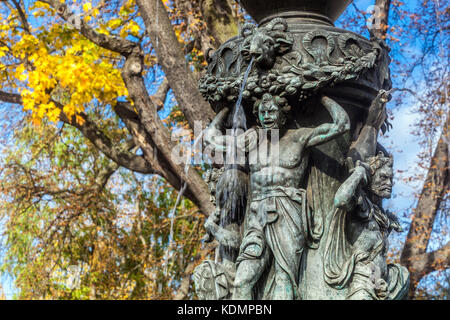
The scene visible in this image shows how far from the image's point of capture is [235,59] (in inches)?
188

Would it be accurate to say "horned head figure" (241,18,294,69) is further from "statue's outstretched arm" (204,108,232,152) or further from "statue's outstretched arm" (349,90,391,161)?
"statue's outstretched arm" (349,90,391,161)

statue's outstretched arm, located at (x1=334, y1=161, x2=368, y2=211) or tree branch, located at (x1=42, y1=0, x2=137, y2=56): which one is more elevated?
tree branch, located at (x1=42, y1=0, x2=137, y2=56)

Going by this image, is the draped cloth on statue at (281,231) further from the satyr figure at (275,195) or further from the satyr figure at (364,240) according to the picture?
the satyr figure at (364,240)

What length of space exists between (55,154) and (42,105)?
4158 mm

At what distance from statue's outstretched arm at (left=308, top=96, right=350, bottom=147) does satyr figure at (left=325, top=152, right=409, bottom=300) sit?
27 cm

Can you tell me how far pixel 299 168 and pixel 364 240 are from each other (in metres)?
0.63

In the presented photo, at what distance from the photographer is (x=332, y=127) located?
14.7ft

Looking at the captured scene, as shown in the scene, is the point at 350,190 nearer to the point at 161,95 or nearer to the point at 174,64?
the point at 174,64

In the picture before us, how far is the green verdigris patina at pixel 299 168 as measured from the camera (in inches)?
172

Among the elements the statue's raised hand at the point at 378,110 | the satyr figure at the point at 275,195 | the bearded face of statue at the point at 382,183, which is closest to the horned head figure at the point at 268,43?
the satyr figure at the point at 275,195

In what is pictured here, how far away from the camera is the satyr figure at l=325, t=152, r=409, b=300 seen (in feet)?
14.1

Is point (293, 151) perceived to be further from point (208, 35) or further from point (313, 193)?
point (208, 35)

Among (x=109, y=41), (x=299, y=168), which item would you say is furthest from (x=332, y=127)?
(x=109, y=41)

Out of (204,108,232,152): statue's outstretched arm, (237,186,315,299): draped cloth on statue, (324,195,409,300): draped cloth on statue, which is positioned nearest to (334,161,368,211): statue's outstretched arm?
(324,195,409,300): draped cloth on statue
